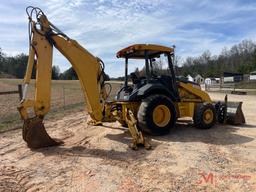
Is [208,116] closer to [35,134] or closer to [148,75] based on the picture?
[148,75]

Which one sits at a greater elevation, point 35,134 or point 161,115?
point 161,115

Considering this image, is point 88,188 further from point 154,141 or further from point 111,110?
point 111,110

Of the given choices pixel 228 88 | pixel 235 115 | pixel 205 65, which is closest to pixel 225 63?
pixel 205 65

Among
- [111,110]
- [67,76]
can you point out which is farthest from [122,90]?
[67,76]

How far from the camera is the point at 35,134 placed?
7.24 m

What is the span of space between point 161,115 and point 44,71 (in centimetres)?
316

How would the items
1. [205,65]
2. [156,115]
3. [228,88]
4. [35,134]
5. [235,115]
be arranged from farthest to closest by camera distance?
[205,65], [228,88], [235,115], [156,115], [35,134]

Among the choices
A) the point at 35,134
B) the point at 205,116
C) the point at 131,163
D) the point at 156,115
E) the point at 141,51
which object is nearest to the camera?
the point at 131,163

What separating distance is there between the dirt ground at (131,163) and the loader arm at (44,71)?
0.52 metres

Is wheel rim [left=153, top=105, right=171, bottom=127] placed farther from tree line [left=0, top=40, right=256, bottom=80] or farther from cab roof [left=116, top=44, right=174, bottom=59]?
tree line [left=0, top=40, right=256, bottom=80]

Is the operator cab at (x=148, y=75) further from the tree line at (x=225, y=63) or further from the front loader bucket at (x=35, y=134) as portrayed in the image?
the tree line at (x=225, y=63)

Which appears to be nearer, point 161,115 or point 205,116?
point 161,115

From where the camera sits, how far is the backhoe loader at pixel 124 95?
286 inches

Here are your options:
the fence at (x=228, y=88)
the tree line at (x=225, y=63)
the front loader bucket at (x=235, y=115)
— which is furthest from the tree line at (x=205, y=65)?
the front loader bucket at (x=235, y=115)
